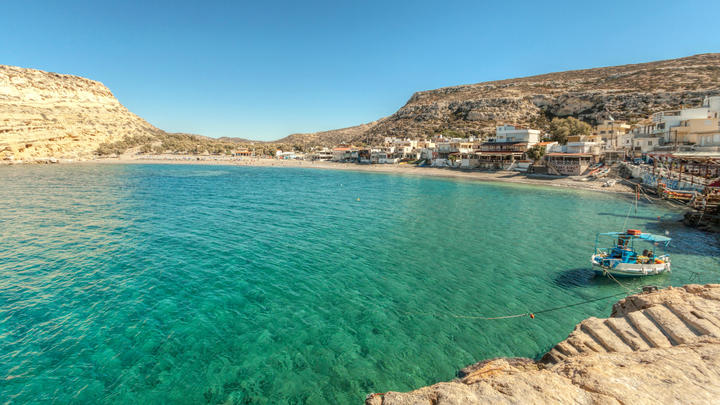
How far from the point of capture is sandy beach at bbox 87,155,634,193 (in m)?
58.1

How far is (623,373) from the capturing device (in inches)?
219

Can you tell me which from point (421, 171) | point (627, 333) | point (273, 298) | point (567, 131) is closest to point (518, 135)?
point (567, 131)

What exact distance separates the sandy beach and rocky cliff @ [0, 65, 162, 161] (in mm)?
12135

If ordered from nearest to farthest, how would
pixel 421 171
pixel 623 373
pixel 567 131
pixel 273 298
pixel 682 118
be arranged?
pixel 623 373, pixel 273 298, pixel 682 118, pixel 567 131, pixel 421 171

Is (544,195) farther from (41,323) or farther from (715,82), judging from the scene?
(715,82)

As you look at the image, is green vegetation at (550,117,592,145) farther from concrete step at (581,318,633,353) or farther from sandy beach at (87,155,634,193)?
concrete step at (581,318,633,353)

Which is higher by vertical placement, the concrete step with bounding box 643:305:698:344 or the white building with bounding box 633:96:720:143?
the white building with bounding box 633:96:720:143

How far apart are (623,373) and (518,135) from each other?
93233 mm

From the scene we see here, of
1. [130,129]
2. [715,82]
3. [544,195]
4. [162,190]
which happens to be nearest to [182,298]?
[162,190]

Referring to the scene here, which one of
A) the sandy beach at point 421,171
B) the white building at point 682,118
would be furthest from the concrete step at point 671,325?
the white building at point 682,118

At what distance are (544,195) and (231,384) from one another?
54.3 meters

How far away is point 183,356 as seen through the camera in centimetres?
1023

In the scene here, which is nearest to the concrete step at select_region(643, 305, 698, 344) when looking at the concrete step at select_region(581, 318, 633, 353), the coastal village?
the concrete step at select_region(581, 318, 633, 353)

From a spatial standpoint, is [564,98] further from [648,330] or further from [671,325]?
[648,330]
